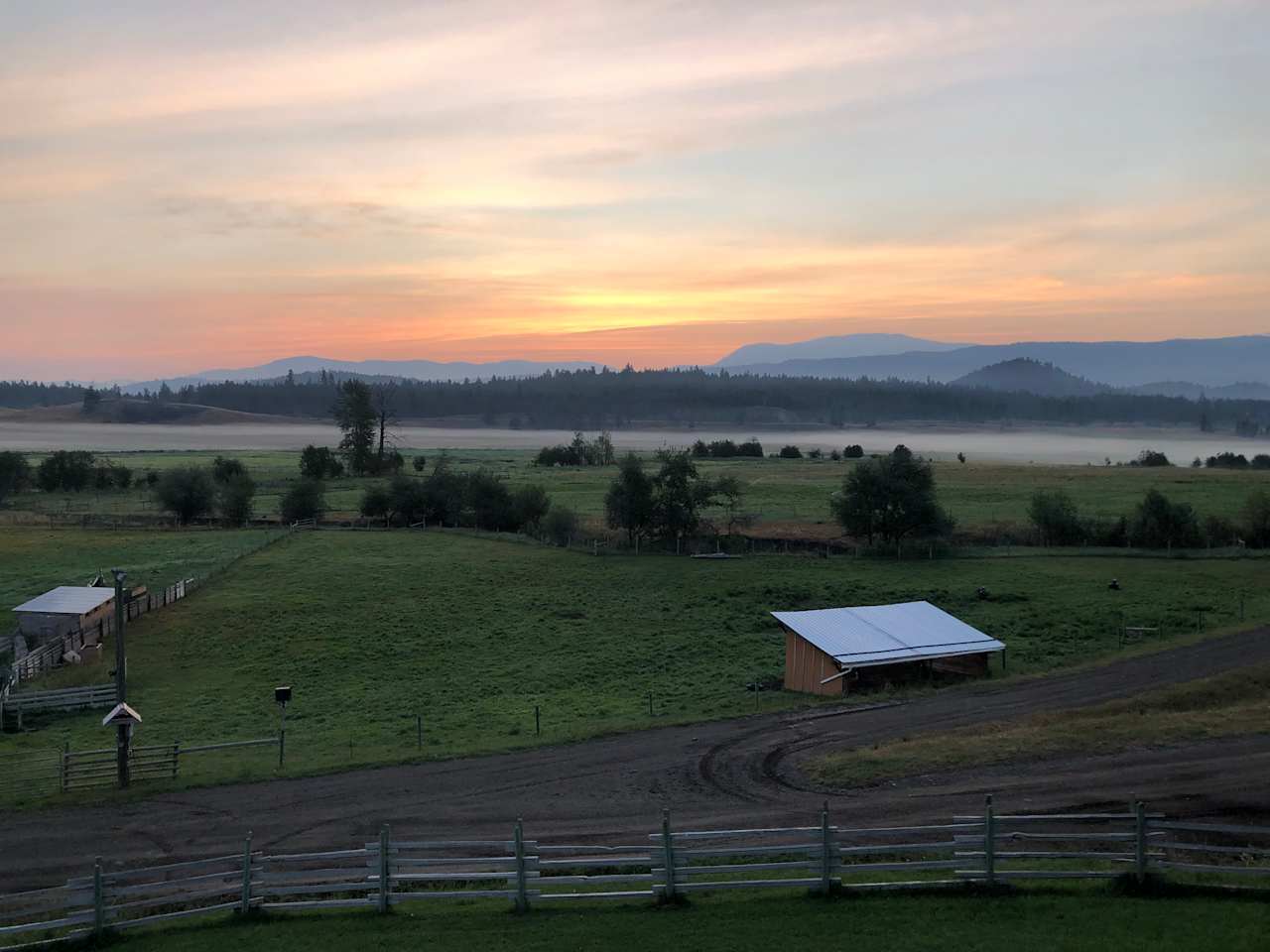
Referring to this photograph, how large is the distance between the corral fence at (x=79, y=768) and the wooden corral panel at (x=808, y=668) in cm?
1803

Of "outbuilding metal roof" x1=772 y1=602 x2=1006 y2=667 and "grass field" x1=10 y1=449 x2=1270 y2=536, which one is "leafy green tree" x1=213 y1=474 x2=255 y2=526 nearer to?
"grass field" x1=10 y1=449 x2=1270 y2=536

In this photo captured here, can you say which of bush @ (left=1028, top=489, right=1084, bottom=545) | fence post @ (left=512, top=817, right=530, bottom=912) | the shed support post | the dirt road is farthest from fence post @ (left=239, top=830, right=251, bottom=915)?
bush @ (left=1028, top=489, right=1084, bottom=545)

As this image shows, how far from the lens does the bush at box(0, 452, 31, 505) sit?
91.9 meters

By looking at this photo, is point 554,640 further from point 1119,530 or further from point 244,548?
point 1119,530

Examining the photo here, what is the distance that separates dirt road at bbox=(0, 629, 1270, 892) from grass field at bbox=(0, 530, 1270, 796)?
6.72 ft

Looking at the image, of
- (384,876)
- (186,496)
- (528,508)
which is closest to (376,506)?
(528,508)

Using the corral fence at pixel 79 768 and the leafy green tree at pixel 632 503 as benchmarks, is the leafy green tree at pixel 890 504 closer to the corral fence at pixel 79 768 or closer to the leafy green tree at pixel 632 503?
the leafy green tree at pixel 632 503

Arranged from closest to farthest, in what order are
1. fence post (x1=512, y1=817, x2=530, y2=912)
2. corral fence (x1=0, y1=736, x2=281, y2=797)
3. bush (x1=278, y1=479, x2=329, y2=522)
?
fence post (x1=512, y1=817, x2=530, y2=912) → corral fence (x1=0, y1=736, x2=281, y2=797) → bush (x1=278, y1=479, x2=329, y2=522)

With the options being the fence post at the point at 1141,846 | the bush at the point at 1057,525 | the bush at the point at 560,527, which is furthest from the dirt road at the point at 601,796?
the bush at the point at 1057,525

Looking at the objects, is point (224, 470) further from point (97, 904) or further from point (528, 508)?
point (97, 904)

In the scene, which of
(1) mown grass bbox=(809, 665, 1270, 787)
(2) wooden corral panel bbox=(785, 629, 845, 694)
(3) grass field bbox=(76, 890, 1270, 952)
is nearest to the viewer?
(3) grass field bbox=(76, 890, 1270, 952)

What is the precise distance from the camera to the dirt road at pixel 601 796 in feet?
64.0

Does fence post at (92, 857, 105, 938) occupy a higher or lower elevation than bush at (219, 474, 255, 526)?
lower

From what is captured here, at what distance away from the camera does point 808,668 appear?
109 feet
